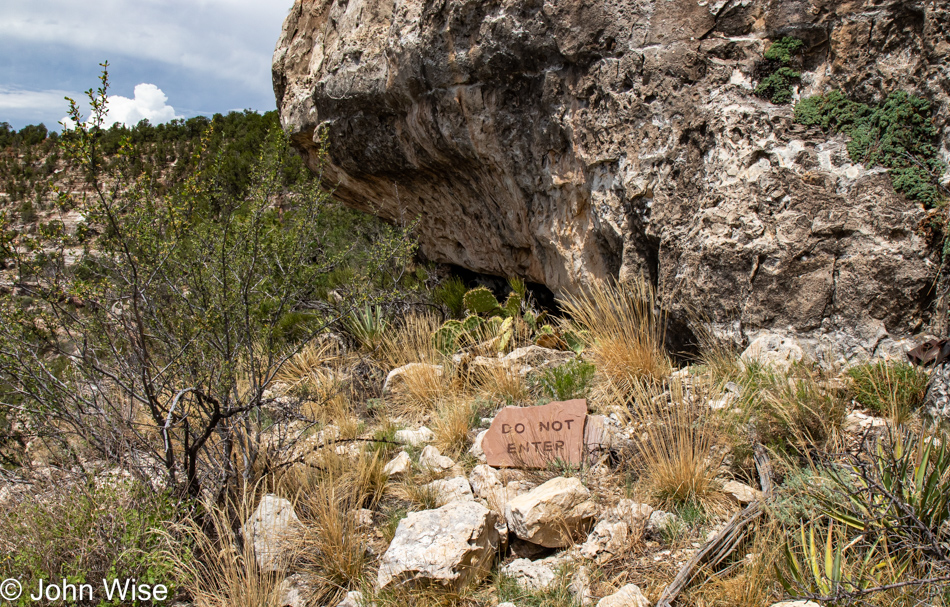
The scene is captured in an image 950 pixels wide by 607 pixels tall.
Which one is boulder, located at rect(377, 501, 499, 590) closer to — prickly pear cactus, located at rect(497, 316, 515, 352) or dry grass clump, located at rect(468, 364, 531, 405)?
dry grass clump, located at rect(468, 364, 531, 405)

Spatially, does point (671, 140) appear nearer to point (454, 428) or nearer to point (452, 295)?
point (454, 428)

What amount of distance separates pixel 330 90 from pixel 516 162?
2301 millimetres

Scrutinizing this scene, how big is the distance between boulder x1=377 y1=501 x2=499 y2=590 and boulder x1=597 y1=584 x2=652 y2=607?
1.92 feet

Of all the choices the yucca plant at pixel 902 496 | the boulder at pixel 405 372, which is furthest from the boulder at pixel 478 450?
the yucca plant at pixel 902 496

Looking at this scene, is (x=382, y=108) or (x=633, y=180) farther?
(x=382, y=108)

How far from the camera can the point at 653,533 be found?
2.66 m

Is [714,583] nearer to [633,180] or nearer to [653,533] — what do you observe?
[653,533]

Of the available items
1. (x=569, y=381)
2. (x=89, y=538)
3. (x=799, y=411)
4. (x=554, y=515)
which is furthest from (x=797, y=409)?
(x=89, y=538)

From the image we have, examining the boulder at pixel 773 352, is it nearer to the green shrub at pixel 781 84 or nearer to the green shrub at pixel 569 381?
the green shrub at pixel 569 381

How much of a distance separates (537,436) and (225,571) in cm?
169

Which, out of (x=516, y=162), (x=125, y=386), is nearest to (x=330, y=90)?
(x=516, y=162)

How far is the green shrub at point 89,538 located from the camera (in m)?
2.57

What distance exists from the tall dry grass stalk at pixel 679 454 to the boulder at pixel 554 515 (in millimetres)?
354

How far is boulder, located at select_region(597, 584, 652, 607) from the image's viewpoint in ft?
7.24
